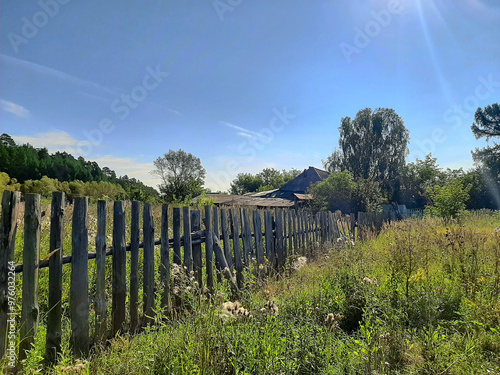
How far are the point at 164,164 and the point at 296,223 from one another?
142 feet

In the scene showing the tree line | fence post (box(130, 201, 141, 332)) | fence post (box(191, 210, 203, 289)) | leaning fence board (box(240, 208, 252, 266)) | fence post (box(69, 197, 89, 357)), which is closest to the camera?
fence post (box(69, 197, 89, 357))

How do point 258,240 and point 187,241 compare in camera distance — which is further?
point 258,240

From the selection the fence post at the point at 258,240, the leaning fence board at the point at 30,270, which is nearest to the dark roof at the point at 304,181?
the fence post at the point at 258,240

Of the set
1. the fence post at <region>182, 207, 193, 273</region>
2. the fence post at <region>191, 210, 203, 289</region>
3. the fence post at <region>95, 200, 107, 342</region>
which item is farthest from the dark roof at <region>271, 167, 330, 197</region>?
the fence post at <region>95, 200, 107, 342</region>

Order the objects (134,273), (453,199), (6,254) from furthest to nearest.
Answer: (453,199), (134,273), (6,254)

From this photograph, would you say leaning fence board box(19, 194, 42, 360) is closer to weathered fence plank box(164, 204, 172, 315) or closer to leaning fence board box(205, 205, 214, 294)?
weathered fence plank box(164, 204, 172, 315)

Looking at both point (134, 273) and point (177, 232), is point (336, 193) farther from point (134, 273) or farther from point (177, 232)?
point (134, 273)

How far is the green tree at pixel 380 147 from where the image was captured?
1345 inches

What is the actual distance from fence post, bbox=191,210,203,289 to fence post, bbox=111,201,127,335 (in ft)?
3.72

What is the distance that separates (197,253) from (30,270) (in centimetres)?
205

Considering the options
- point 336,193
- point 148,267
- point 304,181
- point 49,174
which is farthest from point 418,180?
point 49,174

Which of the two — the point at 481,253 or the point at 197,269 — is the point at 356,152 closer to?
the point at 481,253

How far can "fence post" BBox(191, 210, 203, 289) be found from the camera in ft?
12.6

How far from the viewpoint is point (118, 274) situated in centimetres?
283
